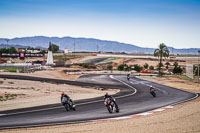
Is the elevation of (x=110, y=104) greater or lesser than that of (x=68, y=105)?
greater

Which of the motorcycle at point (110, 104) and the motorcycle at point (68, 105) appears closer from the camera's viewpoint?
the motorcycle at point (110, 104)

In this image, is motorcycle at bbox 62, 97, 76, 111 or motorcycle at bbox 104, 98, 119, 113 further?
motorcycle at bbox 62, 97, 76, 111

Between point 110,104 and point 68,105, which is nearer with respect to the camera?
point 110,104

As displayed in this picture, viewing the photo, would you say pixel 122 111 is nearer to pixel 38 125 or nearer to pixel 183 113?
pixel 183 113

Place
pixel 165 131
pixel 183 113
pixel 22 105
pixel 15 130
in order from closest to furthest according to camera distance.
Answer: pixel 165 131 < pixel 15 130 < pixel 183 113 < pixel 22 105

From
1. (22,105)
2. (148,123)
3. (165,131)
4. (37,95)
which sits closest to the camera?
(165,131)

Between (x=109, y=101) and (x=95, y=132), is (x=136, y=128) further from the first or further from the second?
(x=109, y=101)

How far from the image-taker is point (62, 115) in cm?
1905

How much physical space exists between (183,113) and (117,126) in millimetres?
5909

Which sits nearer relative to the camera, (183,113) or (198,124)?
(198,124)

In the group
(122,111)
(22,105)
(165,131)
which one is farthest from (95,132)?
(22,105)

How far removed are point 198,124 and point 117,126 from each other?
428cm

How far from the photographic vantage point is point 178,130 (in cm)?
1357

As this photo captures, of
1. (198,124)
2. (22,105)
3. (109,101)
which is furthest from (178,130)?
(22,105)
